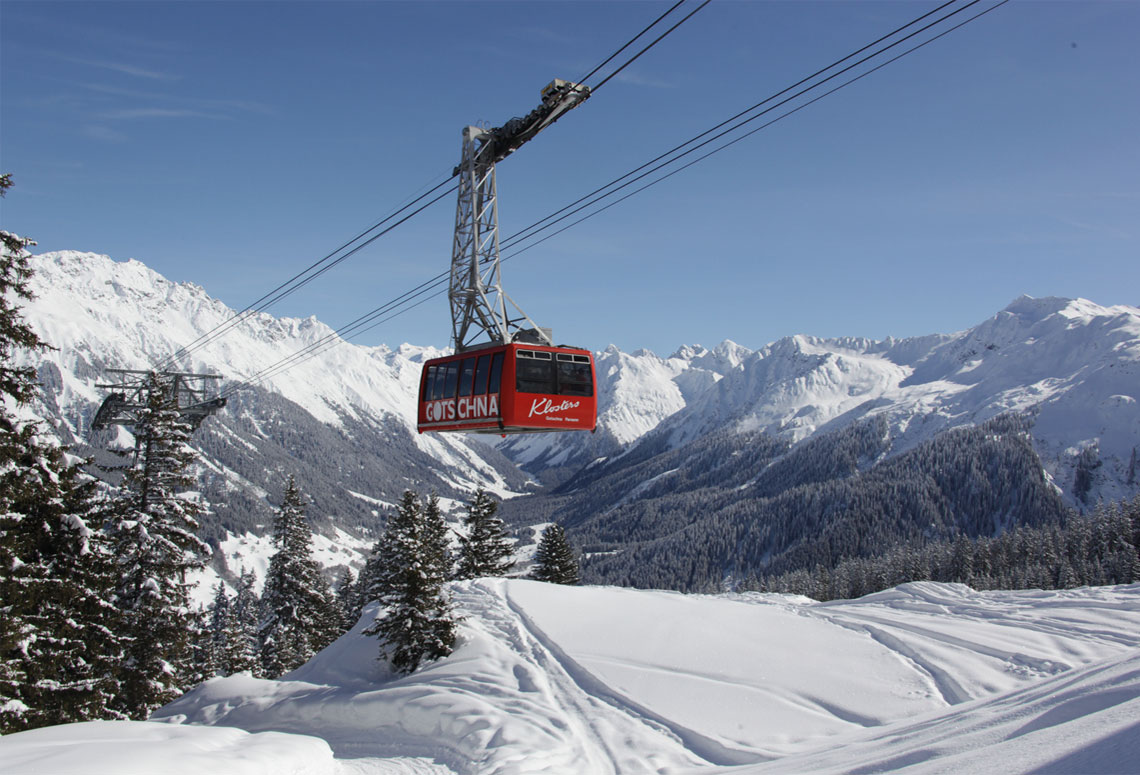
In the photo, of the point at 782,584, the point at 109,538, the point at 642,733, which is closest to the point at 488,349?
the point at 642,733

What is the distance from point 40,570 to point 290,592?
2700cm

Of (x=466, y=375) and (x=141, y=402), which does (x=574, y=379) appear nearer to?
(x=466, y=375)

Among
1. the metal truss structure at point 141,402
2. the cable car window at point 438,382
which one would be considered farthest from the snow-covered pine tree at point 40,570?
the cable car window at point 438,382

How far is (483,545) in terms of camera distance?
176 feet

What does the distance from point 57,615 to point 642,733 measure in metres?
18.3

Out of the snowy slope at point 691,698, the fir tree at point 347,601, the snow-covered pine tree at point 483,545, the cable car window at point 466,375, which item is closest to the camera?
the snowy slope at point 691,698

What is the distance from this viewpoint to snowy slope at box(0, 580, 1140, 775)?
11.7 metres

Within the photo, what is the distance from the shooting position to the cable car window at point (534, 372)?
818 inches

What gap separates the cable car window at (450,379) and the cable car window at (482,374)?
1089mm

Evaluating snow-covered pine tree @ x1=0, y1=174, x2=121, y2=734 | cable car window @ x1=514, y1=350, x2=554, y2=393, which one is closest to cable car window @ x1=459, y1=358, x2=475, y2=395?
cable car window @ x1=514, y1=350, x2=554, y2=393

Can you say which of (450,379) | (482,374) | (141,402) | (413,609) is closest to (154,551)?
(141,402)

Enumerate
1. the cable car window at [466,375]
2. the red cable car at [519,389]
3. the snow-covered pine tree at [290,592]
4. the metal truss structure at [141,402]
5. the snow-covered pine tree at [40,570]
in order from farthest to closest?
1. the snow-covered pine tree at [290,592]
2. the metal truss structure at [141,402]
3. the cable car window at [466,375]
4. the red cable car at [519,389]
5. the snow-covered pine tree at [40,570]

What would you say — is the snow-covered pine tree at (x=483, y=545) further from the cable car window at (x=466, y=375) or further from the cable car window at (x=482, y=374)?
the cable car window at (x=482, y=374)

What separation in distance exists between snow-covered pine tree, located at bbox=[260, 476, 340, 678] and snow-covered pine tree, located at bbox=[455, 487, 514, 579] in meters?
10.9
